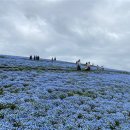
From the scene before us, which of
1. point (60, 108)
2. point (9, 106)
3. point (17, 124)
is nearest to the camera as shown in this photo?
point (17, 124)

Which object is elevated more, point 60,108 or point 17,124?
point 60,108

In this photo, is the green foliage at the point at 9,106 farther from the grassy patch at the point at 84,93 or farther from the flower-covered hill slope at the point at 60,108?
the grassy patch at the point at 84,93

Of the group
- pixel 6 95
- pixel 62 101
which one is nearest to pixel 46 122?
pixel 62 101

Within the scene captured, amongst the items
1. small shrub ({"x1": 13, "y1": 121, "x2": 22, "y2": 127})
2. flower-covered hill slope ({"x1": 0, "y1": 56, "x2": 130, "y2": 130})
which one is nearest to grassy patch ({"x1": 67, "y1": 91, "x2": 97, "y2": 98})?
flower-covered hill slope ({"x1": 0, "y1": 56, "x2": 130, "y2": 130})

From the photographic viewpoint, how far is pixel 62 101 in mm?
30391

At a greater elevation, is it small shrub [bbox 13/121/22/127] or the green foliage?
the green foliage

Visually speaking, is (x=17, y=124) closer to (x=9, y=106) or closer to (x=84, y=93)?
(x=9, y=106)

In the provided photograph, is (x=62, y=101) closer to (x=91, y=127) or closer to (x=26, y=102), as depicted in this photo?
(x=26, y=102)

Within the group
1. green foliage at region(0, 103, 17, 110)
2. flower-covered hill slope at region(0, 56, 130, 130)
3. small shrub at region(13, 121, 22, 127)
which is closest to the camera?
small shrub at region(13, 121, 22, 127)

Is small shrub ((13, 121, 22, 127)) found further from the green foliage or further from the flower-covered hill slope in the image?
the green foliage

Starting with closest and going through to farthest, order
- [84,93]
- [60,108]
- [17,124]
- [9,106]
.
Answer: [17,124] < [9,106] < [60,108] < [84,93]

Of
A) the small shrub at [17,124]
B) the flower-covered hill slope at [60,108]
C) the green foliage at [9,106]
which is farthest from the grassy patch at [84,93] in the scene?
the small shrub at [17,124]

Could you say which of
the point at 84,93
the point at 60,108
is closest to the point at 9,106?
the point at 60,108

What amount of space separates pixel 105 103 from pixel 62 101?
15.2 feet
